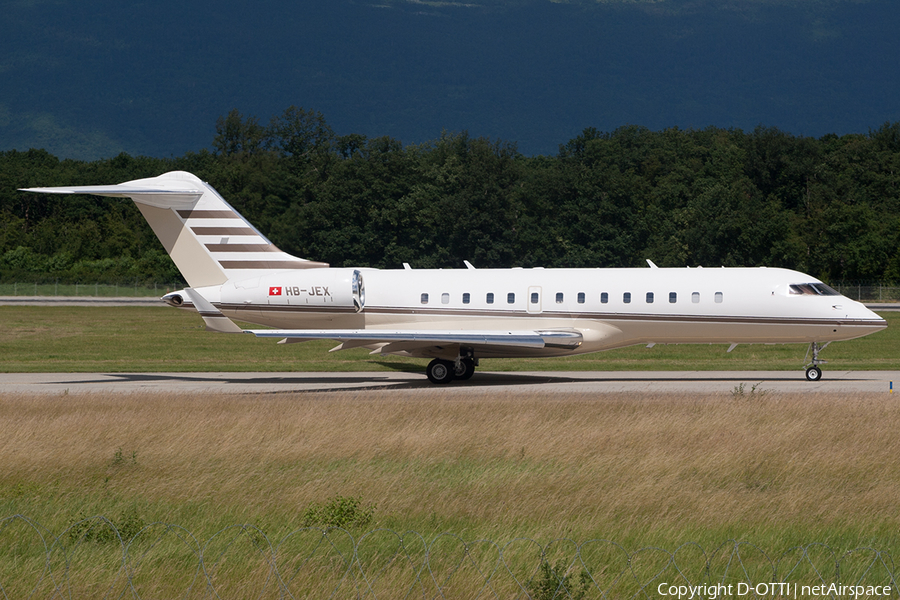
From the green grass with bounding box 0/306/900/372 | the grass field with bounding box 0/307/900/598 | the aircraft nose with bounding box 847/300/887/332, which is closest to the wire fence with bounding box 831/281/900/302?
the green grass with bounding box 0/306/900/372

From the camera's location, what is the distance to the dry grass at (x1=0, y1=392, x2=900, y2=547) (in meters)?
11.2

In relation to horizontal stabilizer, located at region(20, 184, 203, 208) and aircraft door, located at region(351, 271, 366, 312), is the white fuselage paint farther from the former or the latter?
horizontal stabilizer, located at region(20, 184, 203, 208)

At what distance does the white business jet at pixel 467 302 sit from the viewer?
25719 mm

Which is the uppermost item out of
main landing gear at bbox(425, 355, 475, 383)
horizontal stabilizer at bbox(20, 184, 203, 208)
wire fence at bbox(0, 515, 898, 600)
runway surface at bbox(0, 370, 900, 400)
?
horizontal stabilizer at bbox(20, 184, 203, 208)

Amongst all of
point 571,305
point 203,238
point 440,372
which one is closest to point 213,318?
point 203,238

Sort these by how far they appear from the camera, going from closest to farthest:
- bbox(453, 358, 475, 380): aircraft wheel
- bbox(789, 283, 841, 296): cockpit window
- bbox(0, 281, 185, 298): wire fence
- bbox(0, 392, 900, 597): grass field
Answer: bbox(0, 392, 900, 597): grass field < bbox(789, 283, 841, 296): cockpit window < bbox(453, 358, 475, 380): aircraft wheel < bbox(0, 281, 185, 298): wire fence

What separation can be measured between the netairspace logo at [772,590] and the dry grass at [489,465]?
1.51 m

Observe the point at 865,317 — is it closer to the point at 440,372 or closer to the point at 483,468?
the point at 440,372

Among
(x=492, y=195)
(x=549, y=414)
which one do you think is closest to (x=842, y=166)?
(x=492, y=195)

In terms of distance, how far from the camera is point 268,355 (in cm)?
3634

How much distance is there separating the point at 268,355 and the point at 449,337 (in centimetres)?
1337

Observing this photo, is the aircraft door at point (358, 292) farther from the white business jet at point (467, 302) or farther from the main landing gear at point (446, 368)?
the main landing gear at point (446, 368)

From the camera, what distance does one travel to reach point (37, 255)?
96062 millimetres

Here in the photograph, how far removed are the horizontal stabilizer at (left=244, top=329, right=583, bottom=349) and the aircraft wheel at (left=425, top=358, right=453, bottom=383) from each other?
1576 mm
